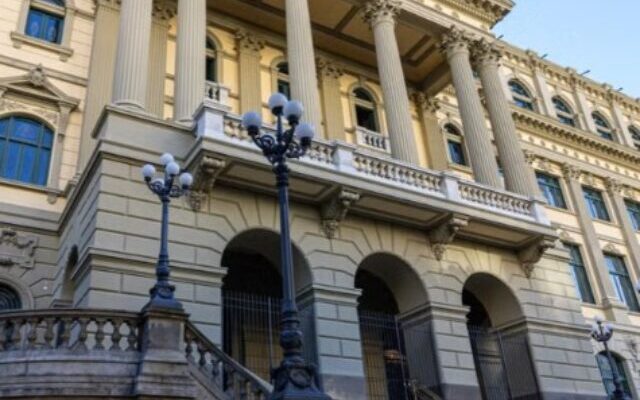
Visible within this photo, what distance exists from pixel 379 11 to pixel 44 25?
11054mm

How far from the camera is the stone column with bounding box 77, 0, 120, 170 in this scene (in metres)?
19.2

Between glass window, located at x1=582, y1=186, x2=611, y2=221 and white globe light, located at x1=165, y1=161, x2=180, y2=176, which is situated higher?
glass window, located at x1=582, y1=186, x2=611, y2=221

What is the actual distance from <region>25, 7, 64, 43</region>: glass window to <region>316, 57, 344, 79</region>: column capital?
30.7ft

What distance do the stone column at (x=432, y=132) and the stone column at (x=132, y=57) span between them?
41.6 ft

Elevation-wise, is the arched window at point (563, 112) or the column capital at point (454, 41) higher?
the arched window at point (563, 112)

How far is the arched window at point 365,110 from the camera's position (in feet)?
86.1

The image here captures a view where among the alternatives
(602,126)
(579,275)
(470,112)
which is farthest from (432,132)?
(602,126)

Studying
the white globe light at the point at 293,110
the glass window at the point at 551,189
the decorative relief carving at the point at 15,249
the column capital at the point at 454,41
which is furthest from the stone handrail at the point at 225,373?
the glass window at the point at 551,189

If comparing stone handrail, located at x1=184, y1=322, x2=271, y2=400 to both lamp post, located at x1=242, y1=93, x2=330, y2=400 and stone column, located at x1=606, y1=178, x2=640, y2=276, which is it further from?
stone column, located at x1=606, y1=178, x2=640, y2=276

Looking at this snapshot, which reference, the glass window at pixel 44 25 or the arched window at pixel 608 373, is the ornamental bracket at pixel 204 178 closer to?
the glass window at pixel 44 25

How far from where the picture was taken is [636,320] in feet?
102

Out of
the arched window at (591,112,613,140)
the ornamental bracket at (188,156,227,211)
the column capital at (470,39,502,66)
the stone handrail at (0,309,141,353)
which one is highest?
the arched window at (591,112,613,140)

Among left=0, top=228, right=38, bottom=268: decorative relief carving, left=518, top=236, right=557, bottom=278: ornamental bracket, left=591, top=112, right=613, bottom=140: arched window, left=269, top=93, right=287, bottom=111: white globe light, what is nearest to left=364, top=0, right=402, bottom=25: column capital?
left=518, top=236, right=557, bottom=278: ornamental bracket

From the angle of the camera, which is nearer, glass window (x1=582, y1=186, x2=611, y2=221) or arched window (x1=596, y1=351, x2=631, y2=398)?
arched window (x1=596, y1=351, x2=631, y2=398)
